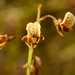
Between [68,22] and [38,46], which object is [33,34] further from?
[38,46]

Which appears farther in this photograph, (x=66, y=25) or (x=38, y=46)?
(x=38, y=46)

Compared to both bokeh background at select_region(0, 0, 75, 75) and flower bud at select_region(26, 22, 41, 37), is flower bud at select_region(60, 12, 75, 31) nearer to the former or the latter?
flower bud at select_region(26, 22, 41, 37)

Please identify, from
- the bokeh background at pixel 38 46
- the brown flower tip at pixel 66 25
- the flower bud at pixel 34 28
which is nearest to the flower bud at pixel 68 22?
the brown flower tip at pixel 66 25

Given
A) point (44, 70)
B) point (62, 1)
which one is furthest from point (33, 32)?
point (62, 1)

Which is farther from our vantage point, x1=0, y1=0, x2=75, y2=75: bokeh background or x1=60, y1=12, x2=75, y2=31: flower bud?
x1=0, y1=0, x2=75, y2=75: bokeh background

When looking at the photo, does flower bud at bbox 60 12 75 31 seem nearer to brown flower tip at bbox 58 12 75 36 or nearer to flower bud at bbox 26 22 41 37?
brown flower tip at bbox 58 12 75 36

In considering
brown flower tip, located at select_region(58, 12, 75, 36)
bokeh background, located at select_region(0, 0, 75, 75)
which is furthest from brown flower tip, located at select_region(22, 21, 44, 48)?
bokeh background, located at select_region(0, 0, 75, 75)

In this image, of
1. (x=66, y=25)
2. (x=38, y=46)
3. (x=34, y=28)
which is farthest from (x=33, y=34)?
(x=38, y=46)

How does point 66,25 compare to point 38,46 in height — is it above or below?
above
